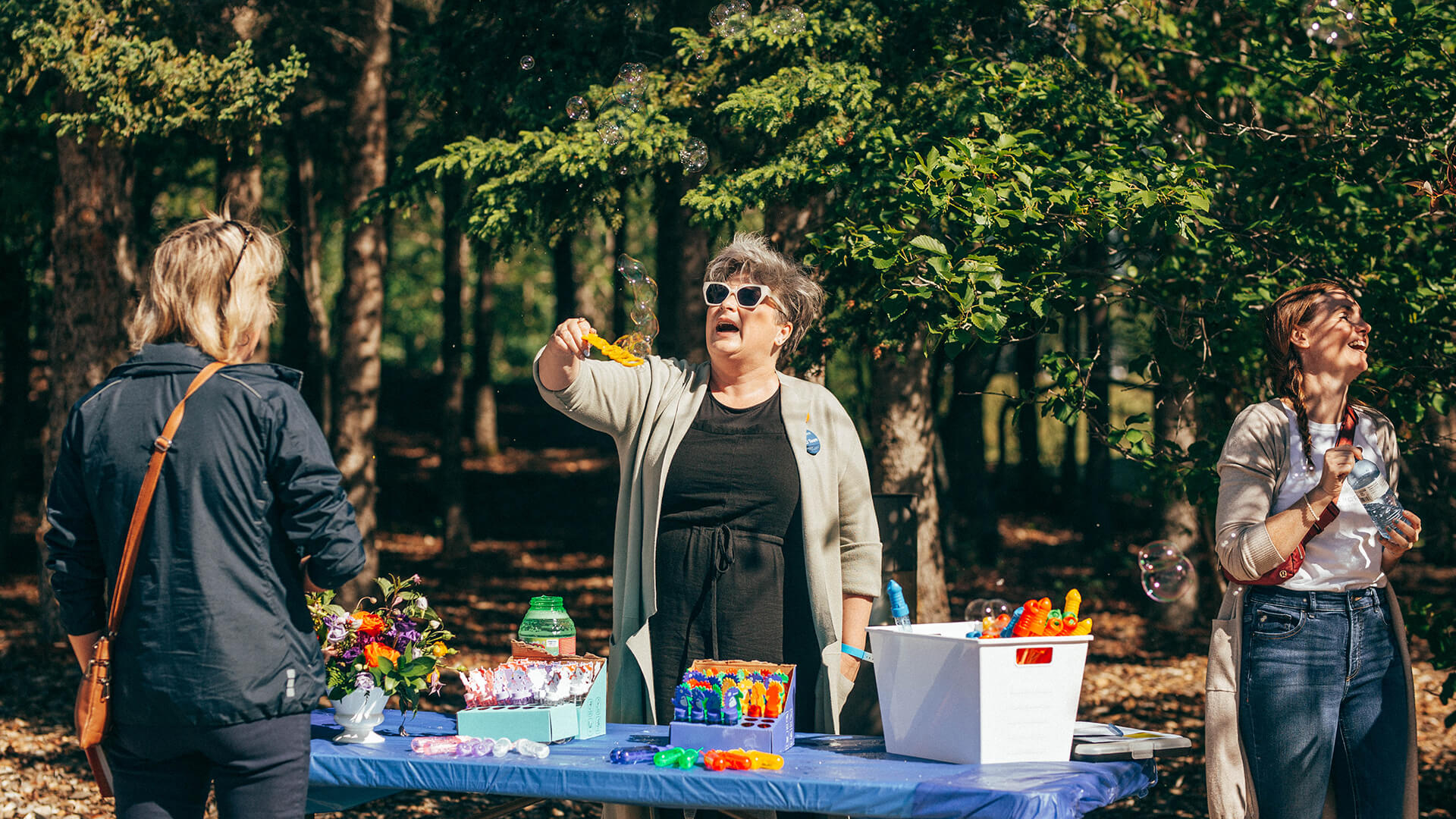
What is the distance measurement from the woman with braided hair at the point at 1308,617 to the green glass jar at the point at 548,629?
1.73 meters

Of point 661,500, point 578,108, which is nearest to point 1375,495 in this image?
point 661,500

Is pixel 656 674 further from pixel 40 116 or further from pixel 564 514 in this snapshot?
pixel 564 514

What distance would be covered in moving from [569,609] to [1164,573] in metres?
8.19

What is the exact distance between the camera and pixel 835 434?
3.73m

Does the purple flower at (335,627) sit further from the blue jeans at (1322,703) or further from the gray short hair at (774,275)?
the blue jeans at (1322,703)

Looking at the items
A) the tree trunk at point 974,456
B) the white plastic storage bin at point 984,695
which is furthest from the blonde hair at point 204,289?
the tree trunk at point 974,456

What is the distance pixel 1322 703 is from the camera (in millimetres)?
3107

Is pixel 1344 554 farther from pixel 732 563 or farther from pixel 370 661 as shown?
pixel 370 661

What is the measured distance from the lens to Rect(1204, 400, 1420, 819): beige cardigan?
316 cm

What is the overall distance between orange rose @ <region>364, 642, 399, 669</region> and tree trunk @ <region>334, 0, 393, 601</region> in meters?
6.90

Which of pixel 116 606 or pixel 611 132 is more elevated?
pixel 611 132

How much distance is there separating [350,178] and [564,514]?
30.5ft

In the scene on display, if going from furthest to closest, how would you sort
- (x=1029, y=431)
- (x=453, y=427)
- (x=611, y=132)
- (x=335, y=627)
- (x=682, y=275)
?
1. (x=1029, y=431)
2. (x=453, y=427)
3. (x=682, y=275)
4. (x=611, y=132)
5. (x=335, y=627)

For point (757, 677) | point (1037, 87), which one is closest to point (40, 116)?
point (1037, 87)
